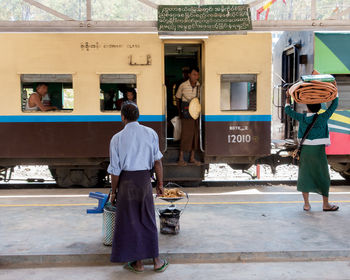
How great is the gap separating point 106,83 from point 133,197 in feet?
15.7

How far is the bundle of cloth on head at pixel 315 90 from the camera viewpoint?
6594 mm

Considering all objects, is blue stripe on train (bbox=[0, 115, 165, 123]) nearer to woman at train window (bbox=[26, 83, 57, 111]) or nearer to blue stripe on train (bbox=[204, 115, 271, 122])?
woman at train window (bbox=[26, 83, 57, 111])

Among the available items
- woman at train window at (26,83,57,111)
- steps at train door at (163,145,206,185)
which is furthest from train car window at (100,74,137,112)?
steps at train door at (163,145,206,185)

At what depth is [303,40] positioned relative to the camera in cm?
958

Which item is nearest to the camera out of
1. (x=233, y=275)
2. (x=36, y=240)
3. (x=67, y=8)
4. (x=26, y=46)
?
(x=233, y=275)

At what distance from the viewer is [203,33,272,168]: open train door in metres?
8.91

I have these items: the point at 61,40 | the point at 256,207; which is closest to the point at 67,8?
the point at 61,40

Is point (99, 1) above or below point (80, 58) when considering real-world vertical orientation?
above

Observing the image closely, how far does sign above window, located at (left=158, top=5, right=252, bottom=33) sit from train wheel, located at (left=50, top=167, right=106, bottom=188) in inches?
131

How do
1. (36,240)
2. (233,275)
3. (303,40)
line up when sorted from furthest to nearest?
(303,40) < (36,240) < (233,275)

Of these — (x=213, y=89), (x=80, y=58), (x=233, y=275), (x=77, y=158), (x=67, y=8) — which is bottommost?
(x=233, y=275)

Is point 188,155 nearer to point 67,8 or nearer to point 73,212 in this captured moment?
point 73,212

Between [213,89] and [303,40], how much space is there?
7.72ft

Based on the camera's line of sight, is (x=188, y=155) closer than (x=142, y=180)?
No
